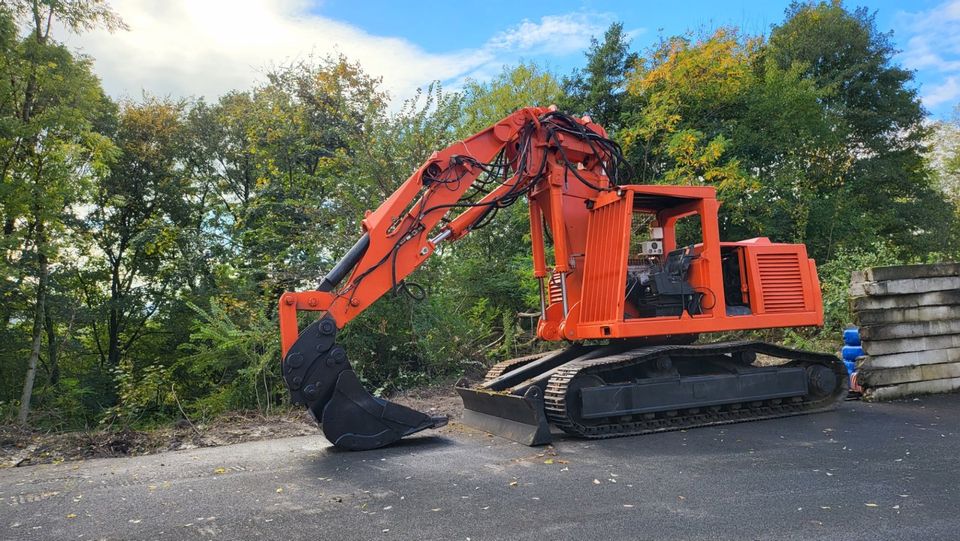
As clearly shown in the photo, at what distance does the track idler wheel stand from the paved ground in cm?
18

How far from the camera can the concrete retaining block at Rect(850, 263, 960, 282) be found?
24.1 feet

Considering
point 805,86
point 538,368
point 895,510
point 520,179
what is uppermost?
point 805,86

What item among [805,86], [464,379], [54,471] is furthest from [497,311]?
[805,86]

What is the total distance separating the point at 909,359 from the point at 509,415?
485cm

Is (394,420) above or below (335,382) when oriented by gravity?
below

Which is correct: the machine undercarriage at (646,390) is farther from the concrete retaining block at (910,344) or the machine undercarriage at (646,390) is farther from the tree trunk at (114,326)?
the tree trunk at (114,326)

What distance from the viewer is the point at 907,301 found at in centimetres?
741

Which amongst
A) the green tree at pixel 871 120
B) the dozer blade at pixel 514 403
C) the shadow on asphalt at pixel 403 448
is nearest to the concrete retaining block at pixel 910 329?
the dozer blade at pixel 514 403

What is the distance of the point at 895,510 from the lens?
3516 millimetres

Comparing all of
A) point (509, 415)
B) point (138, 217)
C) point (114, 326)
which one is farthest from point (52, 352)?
point (509, 415)

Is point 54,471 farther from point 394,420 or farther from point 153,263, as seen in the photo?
point 153,263

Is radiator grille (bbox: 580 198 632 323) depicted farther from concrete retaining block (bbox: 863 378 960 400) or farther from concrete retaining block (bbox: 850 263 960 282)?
concrete retaining block (bbox: 863 378 960 400)

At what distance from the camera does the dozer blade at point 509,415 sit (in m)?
5.57

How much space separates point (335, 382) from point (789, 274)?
4.81 m
